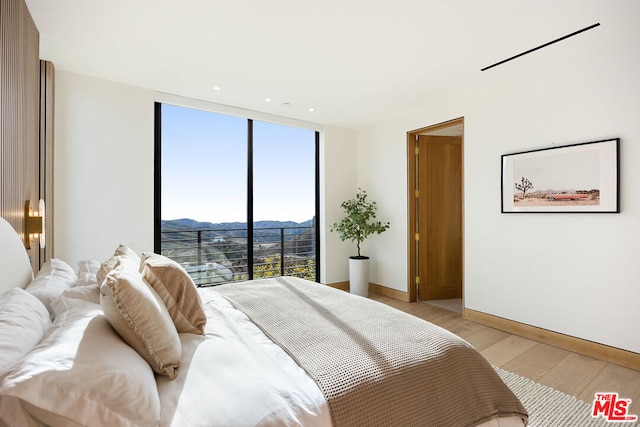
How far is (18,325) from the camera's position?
933 millimetres

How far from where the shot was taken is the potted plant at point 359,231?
4.64 metres

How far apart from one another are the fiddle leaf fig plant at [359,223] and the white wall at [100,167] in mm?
2588

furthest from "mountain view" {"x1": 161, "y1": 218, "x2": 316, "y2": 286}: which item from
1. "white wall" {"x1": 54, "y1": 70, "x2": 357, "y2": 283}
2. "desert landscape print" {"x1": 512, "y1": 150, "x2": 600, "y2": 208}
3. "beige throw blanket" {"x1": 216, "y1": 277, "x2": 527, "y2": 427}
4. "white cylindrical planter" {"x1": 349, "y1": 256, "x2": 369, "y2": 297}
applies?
"desert landscape print" {"x1": 512, "y1": 150, "x2": 600, "y2": 208}

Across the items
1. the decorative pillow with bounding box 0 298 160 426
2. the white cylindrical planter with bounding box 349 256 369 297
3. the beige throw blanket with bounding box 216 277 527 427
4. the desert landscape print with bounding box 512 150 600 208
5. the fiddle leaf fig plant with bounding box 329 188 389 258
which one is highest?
the desert landscape print with bounding box 512 150 600 208

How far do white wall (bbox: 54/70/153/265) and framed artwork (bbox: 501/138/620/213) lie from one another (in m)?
3.97

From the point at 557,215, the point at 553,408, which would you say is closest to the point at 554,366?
the point at 553,408

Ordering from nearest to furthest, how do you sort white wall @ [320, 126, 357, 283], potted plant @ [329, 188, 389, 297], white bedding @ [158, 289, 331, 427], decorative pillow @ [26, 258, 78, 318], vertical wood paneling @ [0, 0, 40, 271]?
white bedding @ [158, 289, 331, 427], decorative pillow @ [26, 258, 78, 318], vertical wood paneling @ [0, 0, 40, 271], potted plant @ [329, 188, 389, 297], white wall @ [320, 126, 357, 283]

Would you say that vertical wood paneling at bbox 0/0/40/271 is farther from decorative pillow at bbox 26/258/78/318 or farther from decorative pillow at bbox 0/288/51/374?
decorative pillow at bbox 0/288/51/374

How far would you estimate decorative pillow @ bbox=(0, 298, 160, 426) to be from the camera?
0.69m

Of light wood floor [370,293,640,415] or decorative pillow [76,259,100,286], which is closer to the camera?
decorative pillow [76,259,100,286]

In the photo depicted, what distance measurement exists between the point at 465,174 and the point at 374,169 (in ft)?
5.00

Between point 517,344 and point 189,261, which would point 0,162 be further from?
point 517,344

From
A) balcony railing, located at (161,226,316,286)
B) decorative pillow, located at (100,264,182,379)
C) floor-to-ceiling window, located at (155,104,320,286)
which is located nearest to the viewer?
decorative pillow, located at (100,264,182,379)

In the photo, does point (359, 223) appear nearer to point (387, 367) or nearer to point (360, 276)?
point (360, 276)
